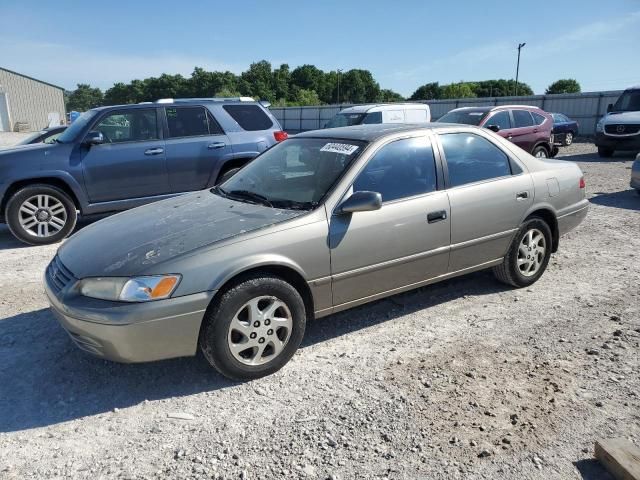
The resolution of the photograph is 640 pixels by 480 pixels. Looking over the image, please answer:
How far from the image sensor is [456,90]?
113438 mm

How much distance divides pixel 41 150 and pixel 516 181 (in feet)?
19.4

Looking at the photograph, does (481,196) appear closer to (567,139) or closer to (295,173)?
(295,173)

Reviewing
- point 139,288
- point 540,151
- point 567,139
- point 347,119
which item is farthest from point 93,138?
point 567,139

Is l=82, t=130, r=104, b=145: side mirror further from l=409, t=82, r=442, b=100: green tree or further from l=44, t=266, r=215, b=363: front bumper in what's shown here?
l=409, t=82, r=442, b=100: green tree

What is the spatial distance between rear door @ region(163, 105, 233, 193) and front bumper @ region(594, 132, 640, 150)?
12.7m

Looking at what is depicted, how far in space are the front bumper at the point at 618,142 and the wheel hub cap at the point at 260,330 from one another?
15147mm

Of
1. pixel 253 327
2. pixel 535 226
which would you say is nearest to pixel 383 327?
pixel 253 327


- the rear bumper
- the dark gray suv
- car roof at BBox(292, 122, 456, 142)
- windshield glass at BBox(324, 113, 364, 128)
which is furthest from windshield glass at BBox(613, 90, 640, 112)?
car roof at BBox(292, 122, 456, 142)

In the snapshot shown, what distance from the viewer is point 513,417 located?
286 centimetres

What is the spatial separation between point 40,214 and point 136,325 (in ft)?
15.3

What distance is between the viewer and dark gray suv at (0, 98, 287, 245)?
260 inches

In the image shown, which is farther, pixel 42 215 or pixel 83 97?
pixel 83 97

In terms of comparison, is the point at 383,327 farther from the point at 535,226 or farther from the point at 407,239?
the point at 535,226

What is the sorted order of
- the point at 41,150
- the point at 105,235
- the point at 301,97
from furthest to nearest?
1. the point at 301,97
2. the point at 41,150
3. the point at 105,235
